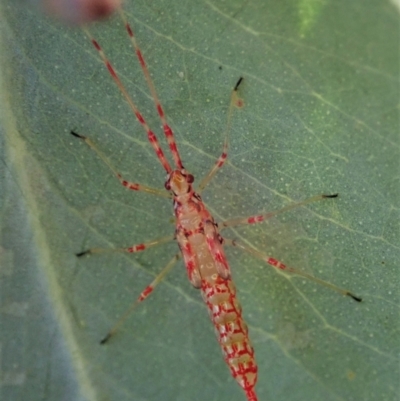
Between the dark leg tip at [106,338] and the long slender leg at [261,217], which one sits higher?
the long slender leg at [261,217]

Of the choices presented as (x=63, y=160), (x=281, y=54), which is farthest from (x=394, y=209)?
(x=63, y=160)

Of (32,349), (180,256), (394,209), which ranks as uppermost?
(394,209)

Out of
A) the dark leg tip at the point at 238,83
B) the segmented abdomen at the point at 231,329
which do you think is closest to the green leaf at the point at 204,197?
the dark leg tip at the point at 238,83

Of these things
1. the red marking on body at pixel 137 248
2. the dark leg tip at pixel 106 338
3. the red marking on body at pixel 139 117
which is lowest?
the dark leg tip at pixel 106 338

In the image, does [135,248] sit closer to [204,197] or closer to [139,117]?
[204,197]

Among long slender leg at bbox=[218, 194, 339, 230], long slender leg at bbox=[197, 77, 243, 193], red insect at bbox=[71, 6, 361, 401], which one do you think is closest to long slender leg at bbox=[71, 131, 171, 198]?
red insect at bbox=[71, 6, 361, 401]

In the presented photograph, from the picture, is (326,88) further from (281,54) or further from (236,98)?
(236,98)

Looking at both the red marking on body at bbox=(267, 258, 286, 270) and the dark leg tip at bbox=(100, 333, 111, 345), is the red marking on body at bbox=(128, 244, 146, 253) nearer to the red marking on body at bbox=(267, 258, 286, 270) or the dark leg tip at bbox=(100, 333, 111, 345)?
the dark leg tip at bbox=(100, 333, 111, 345)

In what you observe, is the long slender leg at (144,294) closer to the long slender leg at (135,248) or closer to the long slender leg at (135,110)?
the long slender leg at (135,248)
